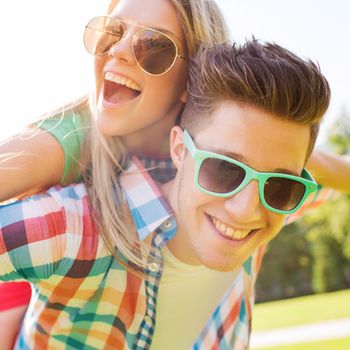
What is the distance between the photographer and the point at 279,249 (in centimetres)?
4547

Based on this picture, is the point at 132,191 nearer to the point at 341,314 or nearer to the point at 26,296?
the point at 26,296

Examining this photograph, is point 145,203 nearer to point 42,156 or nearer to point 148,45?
point 42,156

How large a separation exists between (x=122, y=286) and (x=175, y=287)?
13.9 inches

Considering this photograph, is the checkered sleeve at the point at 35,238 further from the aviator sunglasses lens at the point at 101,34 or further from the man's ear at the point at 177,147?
the aviator sunglasses lens at the point at 101,34

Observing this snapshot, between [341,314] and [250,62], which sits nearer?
[250,62]

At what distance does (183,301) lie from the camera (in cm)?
330

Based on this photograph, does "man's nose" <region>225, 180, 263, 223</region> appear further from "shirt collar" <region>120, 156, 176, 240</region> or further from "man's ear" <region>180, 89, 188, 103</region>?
"man's ear" <region>180, 89, 188, 103</region>

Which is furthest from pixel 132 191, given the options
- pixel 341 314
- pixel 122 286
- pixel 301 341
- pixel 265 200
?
pixel 341 314

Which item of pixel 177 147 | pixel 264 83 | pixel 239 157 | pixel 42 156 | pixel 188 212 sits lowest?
pixel 188 212

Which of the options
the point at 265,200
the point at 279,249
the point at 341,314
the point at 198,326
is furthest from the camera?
the point at 279,249

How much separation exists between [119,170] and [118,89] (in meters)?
0.42

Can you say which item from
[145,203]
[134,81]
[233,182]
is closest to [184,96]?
[134,81]

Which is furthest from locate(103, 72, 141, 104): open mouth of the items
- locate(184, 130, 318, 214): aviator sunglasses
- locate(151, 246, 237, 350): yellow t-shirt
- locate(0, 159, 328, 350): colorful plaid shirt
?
locate(151, 246, 237, 350): yellow t-shirt

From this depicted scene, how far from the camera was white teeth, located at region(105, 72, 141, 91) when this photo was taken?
10.5ft
